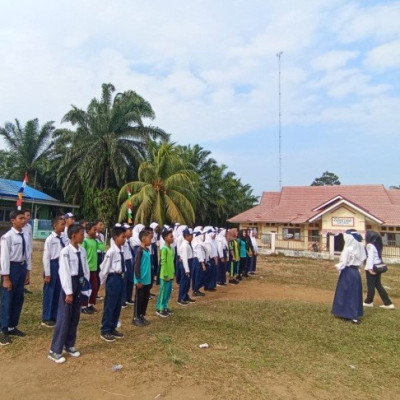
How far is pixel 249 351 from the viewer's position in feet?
16.5

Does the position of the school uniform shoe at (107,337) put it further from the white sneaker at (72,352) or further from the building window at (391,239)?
the building window at (391,239)

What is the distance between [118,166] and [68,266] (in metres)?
21.3

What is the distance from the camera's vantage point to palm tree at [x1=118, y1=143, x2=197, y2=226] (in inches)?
874

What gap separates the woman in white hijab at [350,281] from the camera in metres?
6.96

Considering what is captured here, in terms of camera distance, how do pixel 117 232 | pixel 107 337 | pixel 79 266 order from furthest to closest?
pixel 117 232 < pixel 107 337 < pixel 79 266

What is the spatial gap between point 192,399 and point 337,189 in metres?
26.7

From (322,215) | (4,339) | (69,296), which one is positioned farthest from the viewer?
(322,215)

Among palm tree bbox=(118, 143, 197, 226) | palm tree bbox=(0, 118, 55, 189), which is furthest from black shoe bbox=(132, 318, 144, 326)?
palm tree bbox=(0, 118, 55, 189)

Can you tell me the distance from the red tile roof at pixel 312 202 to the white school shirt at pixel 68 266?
68.8ft

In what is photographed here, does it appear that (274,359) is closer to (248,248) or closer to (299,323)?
(299,323)

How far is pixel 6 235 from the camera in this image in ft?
17.3

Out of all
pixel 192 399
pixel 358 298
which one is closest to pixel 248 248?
pixel 358 298

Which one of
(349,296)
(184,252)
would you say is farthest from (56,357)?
(349,296)

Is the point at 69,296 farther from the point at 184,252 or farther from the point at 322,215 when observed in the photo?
the point at 322,215
